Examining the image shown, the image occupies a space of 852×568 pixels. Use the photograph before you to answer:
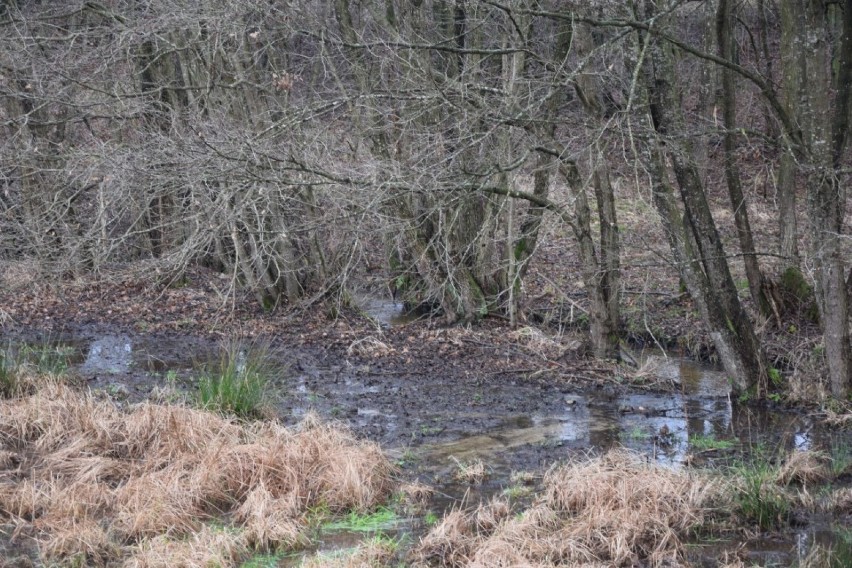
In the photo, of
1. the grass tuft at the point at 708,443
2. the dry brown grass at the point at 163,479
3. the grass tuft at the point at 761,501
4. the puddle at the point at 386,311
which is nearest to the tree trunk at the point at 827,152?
the grass tuft at the point at 708,443

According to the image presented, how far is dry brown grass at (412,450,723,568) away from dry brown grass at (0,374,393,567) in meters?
0.89

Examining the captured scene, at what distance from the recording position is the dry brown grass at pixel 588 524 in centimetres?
570

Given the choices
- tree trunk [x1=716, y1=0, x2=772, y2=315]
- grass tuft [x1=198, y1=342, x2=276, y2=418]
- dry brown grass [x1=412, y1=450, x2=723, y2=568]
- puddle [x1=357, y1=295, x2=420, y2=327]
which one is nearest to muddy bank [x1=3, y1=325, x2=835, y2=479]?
grass tuft [x1=198, y1=342, x2=276, y2=418]

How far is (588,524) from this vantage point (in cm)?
598

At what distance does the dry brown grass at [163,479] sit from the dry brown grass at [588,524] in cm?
89

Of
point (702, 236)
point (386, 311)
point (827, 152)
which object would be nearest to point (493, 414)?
point (702, 236)

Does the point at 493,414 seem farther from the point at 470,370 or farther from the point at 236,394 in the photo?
the point at 236,394

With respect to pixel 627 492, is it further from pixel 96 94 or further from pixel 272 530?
pixel 96 94

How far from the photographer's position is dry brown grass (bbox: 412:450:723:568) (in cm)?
570

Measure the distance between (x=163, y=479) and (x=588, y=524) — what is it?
2.96 metres

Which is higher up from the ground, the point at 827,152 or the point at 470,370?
the point at 827,152

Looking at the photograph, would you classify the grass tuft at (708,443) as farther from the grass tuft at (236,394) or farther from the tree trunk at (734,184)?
the grass tuft at (236,394)

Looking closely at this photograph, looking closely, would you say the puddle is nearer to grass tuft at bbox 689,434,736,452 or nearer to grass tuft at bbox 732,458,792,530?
grass tuft at bbox 689,434,736,452

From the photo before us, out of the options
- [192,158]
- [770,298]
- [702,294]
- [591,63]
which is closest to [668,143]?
[702,294]
